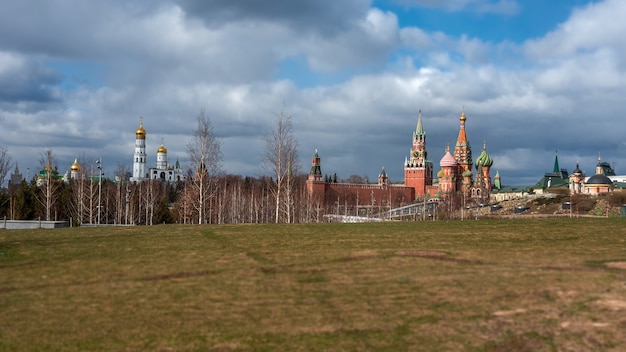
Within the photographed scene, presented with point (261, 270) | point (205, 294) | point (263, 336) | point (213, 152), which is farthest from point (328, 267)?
point (213, 152)

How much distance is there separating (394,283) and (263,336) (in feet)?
16.2

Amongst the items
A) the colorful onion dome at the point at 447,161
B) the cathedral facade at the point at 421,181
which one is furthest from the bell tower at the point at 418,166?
the colorful onion dome at the point at 447,161

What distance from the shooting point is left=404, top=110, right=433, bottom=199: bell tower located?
156m

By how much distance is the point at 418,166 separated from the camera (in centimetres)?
15788

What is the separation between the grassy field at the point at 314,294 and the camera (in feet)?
38.8

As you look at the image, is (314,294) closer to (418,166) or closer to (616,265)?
(616,265)

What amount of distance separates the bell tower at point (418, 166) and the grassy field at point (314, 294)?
133905mm

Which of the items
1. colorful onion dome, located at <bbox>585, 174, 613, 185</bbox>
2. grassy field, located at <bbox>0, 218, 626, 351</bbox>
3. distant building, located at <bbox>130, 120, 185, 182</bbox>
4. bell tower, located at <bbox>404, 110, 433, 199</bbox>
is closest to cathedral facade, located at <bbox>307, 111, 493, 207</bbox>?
bell tower, located at <bbox>404, 110, 433, 199</bbox>

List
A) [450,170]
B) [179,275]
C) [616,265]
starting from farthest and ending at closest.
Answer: [450,170]
[616,265]
[179,275]

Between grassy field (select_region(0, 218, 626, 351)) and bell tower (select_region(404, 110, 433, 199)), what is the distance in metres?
134

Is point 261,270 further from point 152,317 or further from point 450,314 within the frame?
point 450,314

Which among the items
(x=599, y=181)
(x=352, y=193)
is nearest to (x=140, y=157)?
(x=352, y=193)

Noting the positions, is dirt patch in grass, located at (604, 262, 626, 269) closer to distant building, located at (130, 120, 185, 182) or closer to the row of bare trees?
the row of bare trees

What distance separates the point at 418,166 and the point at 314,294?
479 ft
